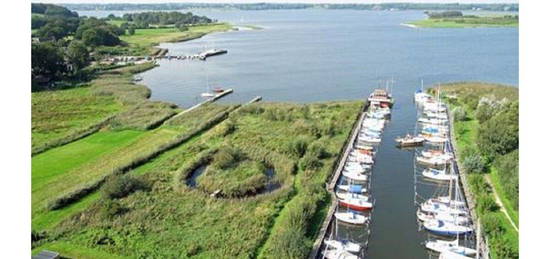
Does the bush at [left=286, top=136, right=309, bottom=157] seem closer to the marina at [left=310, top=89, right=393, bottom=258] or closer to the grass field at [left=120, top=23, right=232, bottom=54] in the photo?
the marina at [left=310, top=89, right=393, bottom=258]

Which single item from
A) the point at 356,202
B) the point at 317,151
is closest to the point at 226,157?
the point at 317,151

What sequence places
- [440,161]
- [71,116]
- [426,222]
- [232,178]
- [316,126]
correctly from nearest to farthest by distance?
[426,222], [232,178], [440,161], [316,126], [71,116]

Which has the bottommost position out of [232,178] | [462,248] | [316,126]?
[462,248]

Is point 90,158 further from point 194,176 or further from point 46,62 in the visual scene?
point 46,62

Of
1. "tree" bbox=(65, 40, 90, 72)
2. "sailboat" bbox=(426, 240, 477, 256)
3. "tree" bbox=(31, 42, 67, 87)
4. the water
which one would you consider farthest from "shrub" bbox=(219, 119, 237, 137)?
"tree" bbox=(65, 40, 90, 72)

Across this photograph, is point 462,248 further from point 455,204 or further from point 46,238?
point 46,238

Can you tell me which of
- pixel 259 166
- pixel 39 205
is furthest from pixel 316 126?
pixel 39 205
